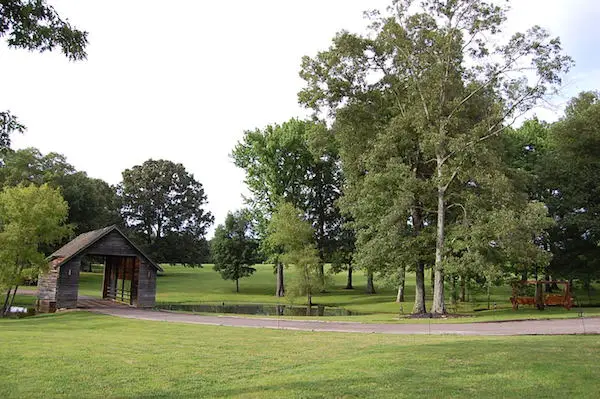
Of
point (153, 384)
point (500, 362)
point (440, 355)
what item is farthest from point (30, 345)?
point (500, 362)

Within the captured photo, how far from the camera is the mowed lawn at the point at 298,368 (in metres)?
7.92

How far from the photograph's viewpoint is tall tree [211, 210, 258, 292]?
55125mm

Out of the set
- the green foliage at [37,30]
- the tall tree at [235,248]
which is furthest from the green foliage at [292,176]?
the green foliage at [37,30]

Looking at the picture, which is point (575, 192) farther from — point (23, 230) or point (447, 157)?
point (23, 230)

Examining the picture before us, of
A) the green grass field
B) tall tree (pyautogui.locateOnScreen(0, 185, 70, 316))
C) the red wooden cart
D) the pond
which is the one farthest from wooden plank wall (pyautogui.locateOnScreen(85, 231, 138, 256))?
the red wooden cart

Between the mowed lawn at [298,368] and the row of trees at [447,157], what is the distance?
566 inches

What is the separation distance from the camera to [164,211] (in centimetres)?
7344

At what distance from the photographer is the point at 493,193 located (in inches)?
1072

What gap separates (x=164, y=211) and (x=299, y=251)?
38179 mm

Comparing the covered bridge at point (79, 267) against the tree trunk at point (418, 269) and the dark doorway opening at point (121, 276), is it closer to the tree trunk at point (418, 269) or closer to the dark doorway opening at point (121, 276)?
the dark doorway opening at point (121, 276)

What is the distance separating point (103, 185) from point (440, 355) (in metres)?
69.3

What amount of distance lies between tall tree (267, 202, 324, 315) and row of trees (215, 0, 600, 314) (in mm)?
377

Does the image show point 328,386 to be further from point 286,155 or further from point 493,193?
point 286,155

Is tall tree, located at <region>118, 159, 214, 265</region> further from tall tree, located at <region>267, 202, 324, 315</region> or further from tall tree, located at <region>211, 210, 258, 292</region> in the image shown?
tall tree, located at <region>267, 202, 324, 315</region>
